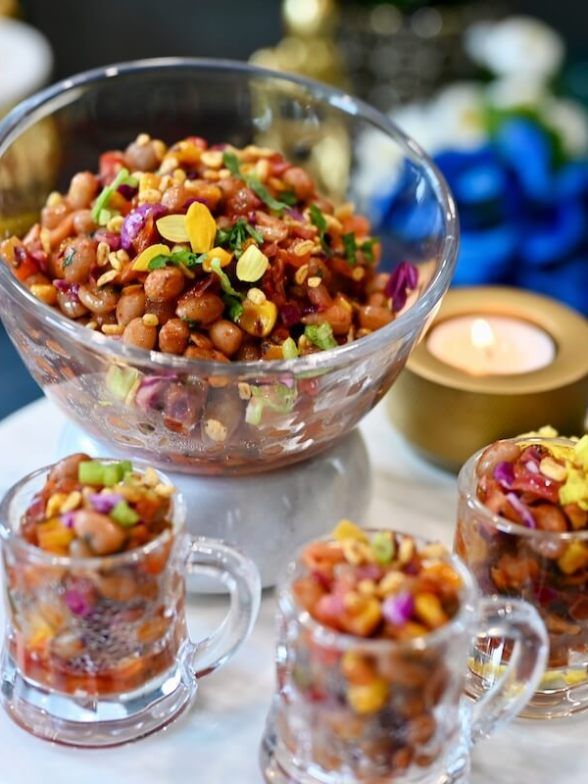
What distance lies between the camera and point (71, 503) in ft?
2.04

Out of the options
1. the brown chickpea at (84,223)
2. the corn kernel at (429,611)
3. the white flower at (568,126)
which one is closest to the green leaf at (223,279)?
the brown chickpea at (84,223)

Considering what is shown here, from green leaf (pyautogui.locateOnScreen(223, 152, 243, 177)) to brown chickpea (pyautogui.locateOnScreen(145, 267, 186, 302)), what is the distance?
0.13m

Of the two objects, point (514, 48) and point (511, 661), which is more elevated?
point (511, 661)

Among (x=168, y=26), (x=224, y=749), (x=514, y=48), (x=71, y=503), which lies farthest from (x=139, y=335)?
(x=168, y=26)

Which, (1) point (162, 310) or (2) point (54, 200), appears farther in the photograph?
(2) point (54, 200)

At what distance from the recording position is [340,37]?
1762 mm

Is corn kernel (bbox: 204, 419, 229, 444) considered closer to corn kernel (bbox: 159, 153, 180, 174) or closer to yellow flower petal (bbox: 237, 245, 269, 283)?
yellow flower petal (bbox: 237, 245, 269, 283)

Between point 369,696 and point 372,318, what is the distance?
0.28 m

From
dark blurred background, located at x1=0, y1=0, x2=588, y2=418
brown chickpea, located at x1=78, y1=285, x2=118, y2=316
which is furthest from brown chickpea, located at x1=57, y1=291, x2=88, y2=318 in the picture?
dark blurred background, located at x1=0, y1=0, x2=588, y2=418

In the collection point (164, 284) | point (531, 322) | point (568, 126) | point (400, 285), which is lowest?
point (568, 126)

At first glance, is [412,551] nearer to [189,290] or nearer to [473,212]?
[189,290]

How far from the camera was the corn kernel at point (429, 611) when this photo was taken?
57 centimetres

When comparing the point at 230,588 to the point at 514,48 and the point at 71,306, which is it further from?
the point at 514,48

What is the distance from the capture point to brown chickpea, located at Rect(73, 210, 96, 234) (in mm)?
777
